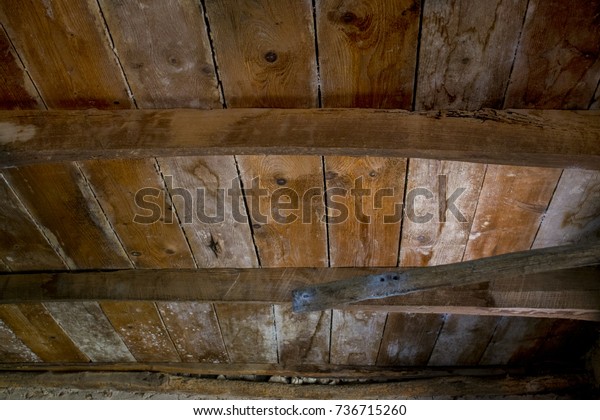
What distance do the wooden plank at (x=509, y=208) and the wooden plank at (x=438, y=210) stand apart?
1.3 inches

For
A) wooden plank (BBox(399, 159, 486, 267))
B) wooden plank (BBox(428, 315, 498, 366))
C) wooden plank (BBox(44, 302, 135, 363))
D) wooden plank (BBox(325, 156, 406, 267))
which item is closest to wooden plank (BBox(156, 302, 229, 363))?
wooden plank (BBox(44, 302, 135, 363))

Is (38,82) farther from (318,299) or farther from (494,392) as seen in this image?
(494,392)

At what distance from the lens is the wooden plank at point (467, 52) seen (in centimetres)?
119

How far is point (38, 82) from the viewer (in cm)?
136

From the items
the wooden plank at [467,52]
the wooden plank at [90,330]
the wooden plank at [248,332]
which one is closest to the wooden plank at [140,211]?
the wooden plank at [248,332]

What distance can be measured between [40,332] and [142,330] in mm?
500

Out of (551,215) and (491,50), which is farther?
(551,215)

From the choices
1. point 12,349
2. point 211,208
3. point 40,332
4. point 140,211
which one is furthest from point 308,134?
point 12,349

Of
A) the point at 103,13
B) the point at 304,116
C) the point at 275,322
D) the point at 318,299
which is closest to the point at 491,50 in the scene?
the point at 304,116

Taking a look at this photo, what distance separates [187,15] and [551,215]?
131cm

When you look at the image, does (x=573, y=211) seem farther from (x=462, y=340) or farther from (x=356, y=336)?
(x=356, y=336)

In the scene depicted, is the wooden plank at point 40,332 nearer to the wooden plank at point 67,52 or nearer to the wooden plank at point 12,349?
the wooden plank at point 12,349

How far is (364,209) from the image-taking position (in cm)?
171

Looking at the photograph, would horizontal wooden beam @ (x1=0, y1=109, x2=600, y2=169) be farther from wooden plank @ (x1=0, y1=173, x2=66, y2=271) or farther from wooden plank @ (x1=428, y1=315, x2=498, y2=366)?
wooden plank @ (x1=428, y1=315, x2=498, y2=366)
